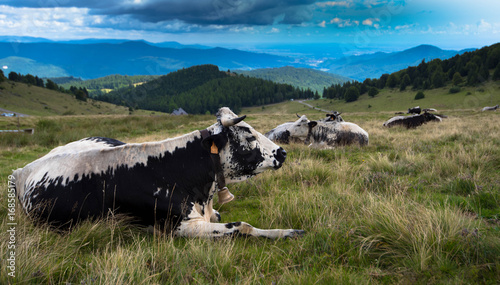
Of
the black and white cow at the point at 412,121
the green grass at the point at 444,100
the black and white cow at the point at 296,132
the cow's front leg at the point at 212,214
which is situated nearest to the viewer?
the cow's front leg at the point at 212,214

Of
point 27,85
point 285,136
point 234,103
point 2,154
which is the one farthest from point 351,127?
point 234,103

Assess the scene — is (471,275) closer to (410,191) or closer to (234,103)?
(410,191)

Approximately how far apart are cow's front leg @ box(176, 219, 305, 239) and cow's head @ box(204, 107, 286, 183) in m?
1.21

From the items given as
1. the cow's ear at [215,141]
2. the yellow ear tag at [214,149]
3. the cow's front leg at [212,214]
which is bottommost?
the cow's front leg at [212,214]

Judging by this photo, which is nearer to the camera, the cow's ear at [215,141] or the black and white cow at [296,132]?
the cow's ear at [215,141]

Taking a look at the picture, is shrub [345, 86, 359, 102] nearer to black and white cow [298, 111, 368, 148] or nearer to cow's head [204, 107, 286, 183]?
black and white cow [298, 111, 368, 148]

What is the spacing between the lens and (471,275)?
7.65 ft

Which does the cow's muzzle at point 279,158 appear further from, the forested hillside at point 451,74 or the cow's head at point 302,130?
the forested hillside at point 451,74

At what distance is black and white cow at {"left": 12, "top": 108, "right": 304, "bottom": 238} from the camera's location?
388cm

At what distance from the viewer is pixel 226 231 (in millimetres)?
3744

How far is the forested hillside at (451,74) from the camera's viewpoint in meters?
87.9

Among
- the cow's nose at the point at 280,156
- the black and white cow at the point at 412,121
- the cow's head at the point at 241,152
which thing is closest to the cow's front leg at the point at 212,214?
the cow's head at the point at 241,152

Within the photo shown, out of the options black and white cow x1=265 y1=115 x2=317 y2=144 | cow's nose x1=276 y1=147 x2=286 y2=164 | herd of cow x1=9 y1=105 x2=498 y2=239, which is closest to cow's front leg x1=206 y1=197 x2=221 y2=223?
→ herd of cow x1=9 y1=105 x2=498 y2=239

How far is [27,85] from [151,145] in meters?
168
